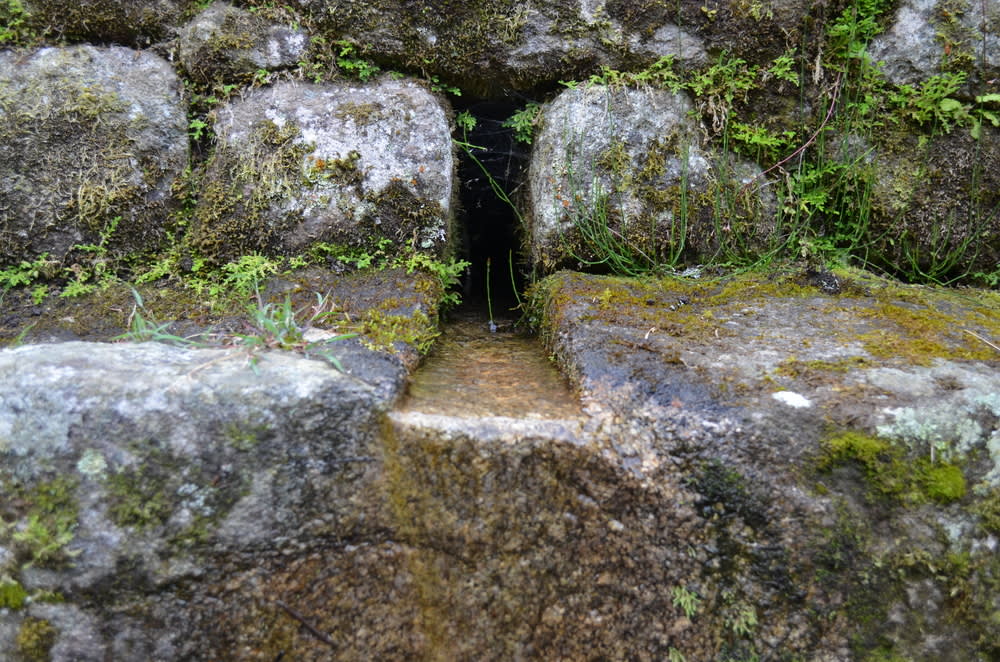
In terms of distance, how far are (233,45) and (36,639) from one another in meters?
2.70

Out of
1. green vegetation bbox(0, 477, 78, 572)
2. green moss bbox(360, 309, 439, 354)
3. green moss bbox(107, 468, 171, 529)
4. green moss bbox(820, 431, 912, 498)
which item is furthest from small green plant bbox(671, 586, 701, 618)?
green vegetation bbox(0, 477, 78, 572)

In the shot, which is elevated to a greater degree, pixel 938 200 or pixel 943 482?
pixel 938 200

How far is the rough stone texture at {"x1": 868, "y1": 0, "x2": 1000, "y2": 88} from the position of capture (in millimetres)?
3027

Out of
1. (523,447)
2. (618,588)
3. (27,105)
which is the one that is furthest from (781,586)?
(27,105)

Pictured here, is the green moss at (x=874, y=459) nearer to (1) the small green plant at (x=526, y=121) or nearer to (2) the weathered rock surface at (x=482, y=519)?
(2) the weathered rock surface at (x=482, y=519)

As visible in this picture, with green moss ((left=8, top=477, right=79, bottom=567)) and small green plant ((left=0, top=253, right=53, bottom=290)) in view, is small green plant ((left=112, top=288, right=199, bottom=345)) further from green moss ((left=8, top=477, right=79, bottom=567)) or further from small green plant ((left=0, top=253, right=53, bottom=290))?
small green plant ((left=0, top=253, right=53, bottom=290))

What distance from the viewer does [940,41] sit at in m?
3.07

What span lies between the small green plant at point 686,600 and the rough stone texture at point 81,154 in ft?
9.21

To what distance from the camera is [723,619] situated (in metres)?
1.87

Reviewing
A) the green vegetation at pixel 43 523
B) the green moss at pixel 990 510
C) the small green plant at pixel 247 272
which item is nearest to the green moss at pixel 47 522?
the green vegetation at pixel 43 523

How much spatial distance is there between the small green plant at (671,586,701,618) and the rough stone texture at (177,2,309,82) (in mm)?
3006

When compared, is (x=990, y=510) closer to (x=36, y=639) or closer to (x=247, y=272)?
(x=36, y=639)

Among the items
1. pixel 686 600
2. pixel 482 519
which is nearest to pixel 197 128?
pixel 482 519

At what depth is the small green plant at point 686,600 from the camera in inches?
73.4
